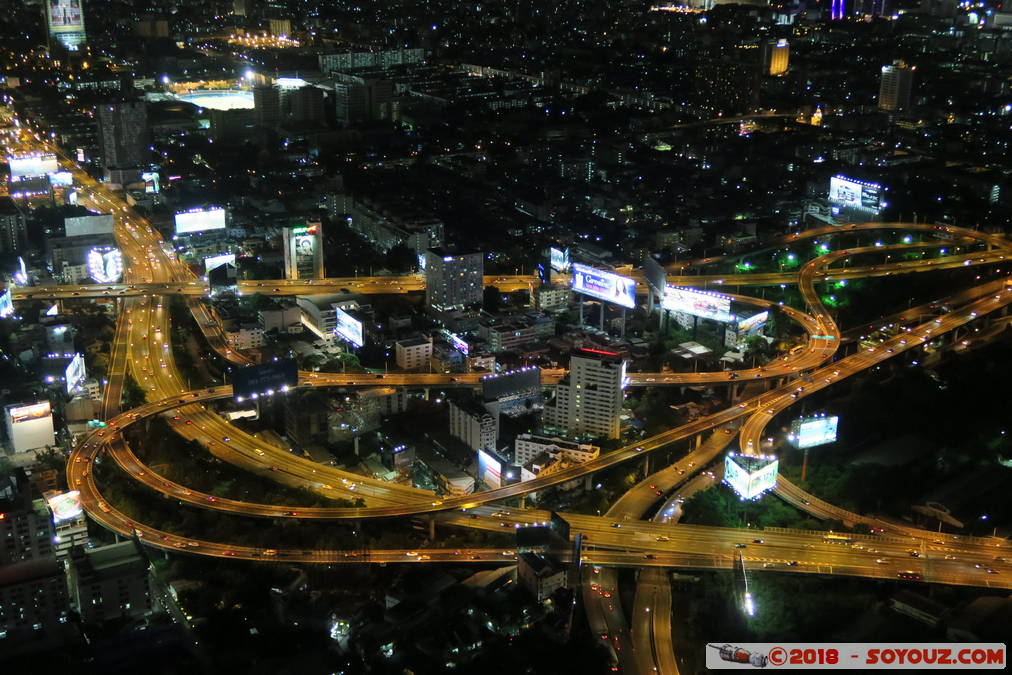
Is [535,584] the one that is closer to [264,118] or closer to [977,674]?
[977,674]

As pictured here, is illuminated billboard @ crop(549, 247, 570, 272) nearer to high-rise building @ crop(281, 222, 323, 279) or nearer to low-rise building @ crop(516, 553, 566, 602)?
high-rise building @ crop(281, 222, 323, 279)

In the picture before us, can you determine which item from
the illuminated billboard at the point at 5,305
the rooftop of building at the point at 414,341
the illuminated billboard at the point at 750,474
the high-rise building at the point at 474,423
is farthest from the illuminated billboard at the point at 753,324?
the illuminated billboard at the point at 5,305

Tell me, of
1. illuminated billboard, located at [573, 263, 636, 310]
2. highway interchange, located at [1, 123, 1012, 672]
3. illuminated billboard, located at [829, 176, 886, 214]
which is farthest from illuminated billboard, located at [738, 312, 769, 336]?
illuminated billboard, located at [829, 176, 886, 214]

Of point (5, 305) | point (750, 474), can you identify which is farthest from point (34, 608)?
point (5, 305)

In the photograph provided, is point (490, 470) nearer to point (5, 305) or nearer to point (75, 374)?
point (75, 374)

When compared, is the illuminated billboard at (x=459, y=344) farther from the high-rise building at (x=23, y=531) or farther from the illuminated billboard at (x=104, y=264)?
the high-rise building at (x=23, y=531)

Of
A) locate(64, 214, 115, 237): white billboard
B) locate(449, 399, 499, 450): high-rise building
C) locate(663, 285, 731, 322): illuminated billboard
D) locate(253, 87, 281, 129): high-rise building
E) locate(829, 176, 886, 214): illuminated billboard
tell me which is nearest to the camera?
locate(449, 399, 499, 450): high-rise building
